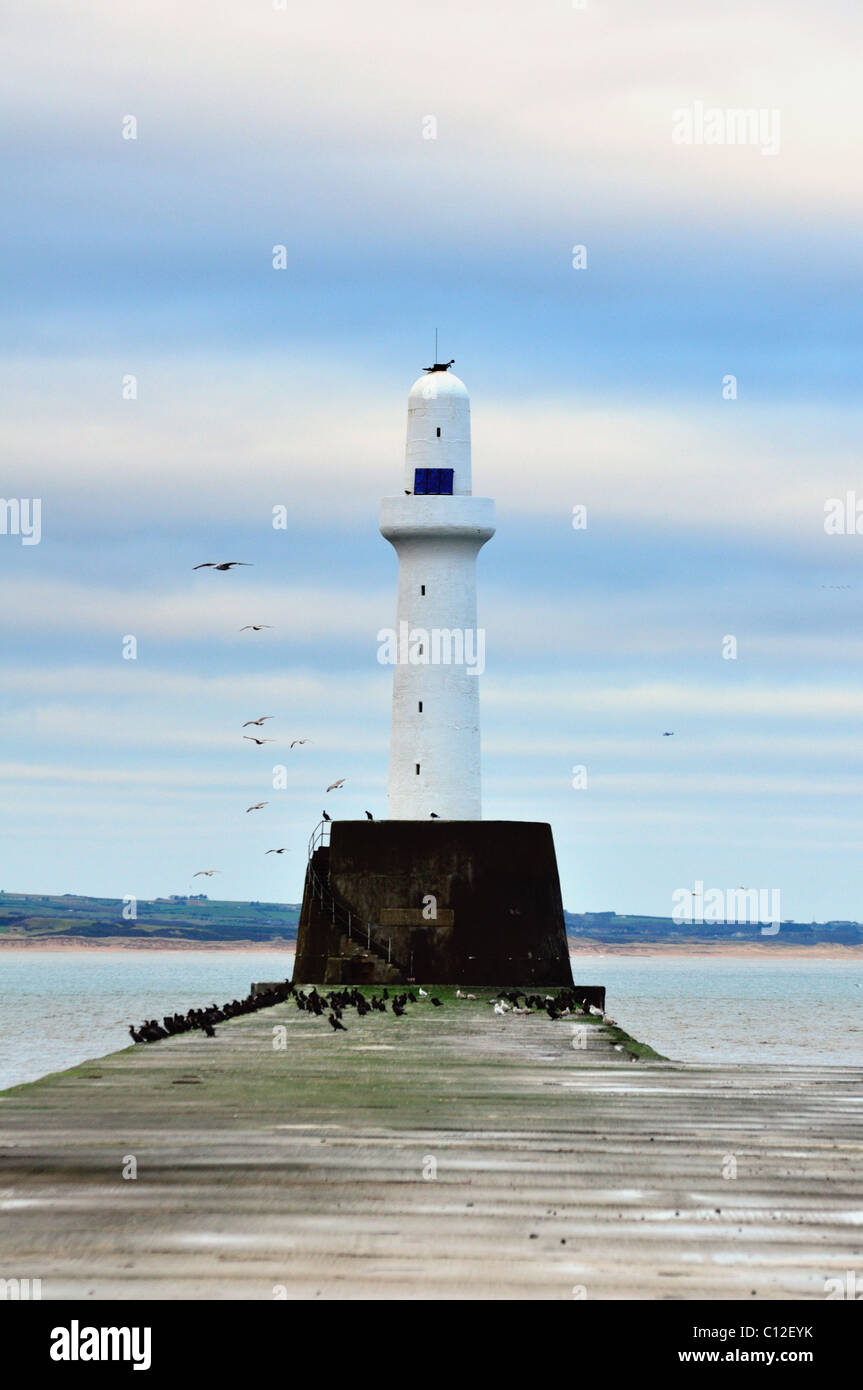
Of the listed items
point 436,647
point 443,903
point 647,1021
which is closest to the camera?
point 443,903

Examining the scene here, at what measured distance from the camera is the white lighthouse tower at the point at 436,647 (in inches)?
1805

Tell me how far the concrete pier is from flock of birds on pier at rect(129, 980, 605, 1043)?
635 cm

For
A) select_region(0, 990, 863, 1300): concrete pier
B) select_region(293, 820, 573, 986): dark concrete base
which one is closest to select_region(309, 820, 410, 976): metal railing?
select_region(293, 820, 573, 986): dark concrete base

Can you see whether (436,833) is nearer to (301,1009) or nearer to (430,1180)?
(301,1009)

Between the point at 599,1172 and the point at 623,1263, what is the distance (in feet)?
11.0

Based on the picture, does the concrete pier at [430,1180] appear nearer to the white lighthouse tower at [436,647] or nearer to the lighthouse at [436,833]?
the lighthouse at [436,833]

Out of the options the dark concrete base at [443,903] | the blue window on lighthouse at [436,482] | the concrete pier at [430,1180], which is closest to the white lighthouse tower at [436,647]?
the blue window on lighthouse at [436,482]

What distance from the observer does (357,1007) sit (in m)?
34.1

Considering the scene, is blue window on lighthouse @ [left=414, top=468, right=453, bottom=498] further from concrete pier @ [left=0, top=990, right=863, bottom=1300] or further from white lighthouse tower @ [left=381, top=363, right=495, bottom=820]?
concrete pier @ [left=0, top=990, right=863, bottom=1300]

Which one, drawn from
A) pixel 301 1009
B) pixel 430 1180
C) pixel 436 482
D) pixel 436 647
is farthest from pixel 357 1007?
pixel 430 1180

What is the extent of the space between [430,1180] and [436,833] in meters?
26.3

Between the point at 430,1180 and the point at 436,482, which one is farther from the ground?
the point at 436,482
